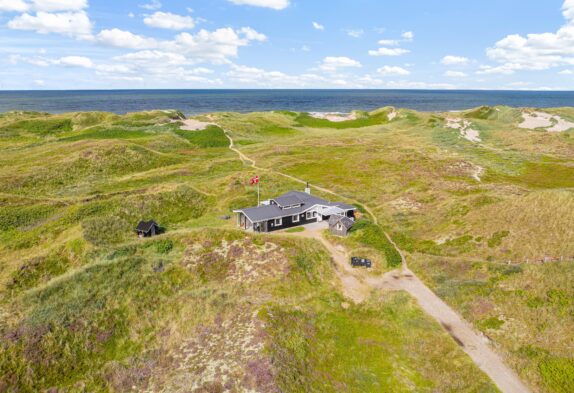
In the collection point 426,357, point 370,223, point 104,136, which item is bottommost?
point 426,357

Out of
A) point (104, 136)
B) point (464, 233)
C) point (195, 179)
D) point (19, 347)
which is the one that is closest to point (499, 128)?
point (464, 233)

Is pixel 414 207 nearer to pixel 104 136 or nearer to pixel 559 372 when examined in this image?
pixel 559 372

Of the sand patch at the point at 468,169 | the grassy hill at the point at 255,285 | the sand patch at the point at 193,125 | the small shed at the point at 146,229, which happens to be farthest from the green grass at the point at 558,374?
the sand patch at the point at 193,125

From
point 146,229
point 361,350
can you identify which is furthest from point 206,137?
point 361,350

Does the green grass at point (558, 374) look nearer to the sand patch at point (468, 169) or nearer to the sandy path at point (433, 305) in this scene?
the sandy path at point (433, 305)

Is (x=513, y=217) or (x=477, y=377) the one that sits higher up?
(x=513, y=217)

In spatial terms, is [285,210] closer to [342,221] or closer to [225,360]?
[342,221]

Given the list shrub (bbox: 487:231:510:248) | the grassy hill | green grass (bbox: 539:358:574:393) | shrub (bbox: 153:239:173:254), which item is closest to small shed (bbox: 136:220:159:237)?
the grassy hill
